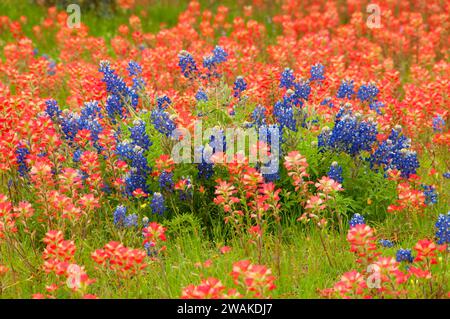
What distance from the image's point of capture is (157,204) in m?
4.62

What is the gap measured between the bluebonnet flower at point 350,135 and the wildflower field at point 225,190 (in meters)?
0.01

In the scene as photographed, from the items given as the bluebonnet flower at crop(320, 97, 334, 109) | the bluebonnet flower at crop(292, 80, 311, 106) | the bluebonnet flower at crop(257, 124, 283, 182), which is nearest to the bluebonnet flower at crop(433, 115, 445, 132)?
the bluebonnet flower at crop(320, 97, 334, 109)

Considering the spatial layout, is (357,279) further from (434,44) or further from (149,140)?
(434,44)

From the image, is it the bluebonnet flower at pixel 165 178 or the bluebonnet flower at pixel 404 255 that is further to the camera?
the bluebonnet flower at pixel 165 178

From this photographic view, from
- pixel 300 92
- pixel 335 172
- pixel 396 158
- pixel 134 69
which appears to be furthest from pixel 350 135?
pixel 134 69

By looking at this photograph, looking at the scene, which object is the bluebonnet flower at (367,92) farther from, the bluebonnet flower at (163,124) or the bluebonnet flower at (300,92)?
the bluebonnet flower at (163,124)

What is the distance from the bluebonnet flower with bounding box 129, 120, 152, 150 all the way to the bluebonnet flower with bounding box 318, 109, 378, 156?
118 cm

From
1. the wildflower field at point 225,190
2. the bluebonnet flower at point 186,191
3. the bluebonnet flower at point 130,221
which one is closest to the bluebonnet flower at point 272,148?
the wildflower field at point 225,190

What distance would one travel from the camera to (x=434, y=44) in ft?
29.9

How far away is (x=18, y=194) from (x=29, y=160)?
0.63m

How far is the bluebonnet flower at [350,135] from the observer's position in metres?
4.74

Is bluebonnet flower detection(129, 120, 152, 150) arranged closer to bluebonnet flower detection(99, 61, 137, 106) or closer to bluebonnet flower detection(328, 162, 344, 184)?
bluebonnet flower detection(99, 61, 137, 106)

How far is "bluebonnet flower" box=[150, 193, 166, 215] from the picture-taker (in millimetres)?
4605
